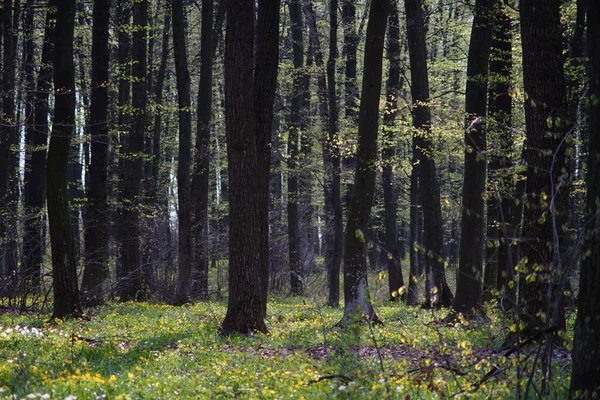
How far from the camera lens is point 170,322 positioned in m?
13.3

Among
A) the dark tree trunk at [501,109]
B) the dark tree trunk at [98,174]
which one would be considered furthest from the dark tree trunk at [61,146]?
the dark tree trunk at [501,109]

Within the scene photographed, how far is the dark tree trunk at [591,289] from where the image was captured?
5.05m

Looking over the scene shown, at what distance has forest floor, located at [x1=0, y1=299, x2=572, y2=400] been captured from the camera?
5777 millimetres

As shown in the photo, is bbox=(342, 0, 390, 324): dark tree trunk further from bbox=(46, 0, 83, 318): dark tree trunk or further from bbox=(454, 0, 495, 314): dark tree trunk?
bbox=(46, 0, 83, 318): dark tree trunk

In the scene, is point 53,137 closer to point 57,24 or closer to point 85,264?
point 57,24

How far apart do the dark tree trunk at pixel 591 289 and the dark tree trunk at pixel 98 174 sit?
47.0 ft

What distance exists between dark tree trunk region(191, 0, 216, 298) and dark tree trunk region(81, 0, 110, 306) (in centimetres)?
350

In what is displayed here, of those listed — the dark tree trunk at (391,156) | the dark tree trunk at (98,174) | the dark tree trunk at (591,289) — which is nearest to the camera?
the dark tree trunk at (591,289)

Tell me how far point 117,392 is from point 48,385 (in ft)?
2.42

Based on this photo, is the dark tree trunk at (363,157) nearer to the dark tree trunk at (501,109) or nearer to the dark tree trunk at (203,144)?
the dark tree trunk at (501,109)

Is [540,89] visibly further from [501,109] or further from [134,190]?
[134,190]

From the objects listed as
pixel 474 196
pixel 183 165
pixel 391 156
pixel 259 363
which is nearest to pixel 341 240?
pixel 391 156

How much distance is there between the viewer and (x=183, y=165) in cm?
2050

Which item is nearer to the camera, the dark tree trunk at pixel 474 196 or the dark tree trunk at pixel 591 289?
the dark tree trunk at pixel 591 289
